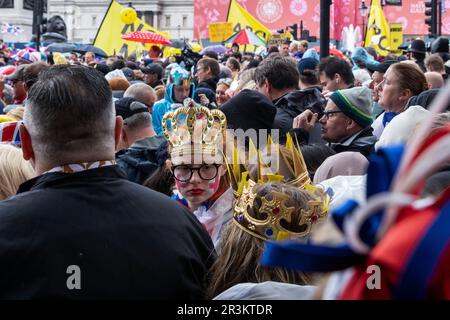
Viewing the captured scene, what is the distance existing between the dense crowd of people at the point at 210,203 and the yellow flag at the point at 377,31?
1485cm

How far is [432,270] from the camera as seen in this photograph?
88 centimetres

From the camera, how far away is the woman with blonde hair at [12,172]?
3.33m

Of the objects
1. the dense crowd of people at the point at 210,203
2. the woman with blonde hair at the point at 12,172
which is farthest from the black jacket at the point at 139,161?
the woman with blonde hair at the point at 12,172

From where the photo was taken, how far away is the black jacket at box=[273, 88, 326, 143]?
5805 millimetres

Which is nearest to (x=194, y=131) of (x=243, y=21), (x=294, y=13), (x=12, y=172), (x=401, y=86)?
(x=12, y=172)

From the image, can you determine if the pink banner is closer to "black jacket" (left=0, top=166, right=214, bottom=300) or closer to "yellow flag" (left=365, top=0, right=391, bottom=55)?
"yellow flag" (left=365, top=0, right=391, bottom=55)

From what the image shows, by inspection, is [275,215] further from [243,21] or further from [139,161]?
[243,21]

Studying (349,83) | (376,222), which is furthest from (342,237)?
(349,83)

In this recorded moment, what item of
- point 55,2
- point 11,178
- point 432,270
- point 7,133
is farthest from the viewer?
point 55,2

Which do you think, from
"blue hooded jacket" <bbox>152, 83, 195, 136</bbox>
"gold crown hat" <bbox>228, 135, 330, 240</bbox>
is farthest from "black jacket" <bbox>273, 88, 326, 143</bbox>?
"gold crown hat" <bbox>228, 135, 330, 240</bbox>

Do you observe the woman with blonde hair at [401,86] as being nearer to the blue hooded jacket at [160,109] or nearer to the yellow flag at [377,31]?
the blue hooded jacket at [160,109]

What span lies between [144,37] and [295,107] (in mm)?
14686
